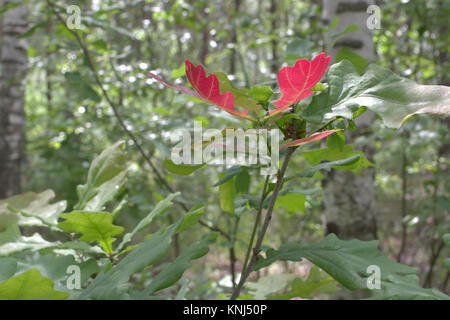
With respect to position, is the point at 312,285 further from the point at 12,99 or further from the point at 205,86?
the point at 12,99

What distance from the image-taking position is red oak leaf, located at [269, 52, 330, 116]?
55 centimetres

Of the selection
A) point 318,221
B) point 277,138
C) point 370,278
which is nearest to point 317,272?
point 370,278

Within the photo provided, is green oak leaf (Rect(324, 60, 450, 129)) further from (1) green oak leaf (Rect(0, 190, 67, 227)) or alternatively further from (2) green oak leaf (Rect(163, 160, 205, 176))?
(1) green oak leaf (Rect(0, 190, 67, 227))

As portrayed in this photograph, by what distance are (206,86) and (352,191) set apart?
124 centimetres

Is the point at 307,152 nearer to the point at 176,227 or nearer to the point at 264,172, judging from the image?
the point at 264,172

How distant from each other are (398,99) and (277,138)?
200mm

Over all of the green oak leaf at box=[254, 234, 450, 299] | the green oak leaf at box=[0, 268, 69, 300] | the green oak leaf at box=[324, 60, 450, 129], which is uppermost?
the green oak leaf at box=[324, 60, 450, 129]

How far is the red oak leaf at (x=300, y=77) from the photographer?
1.82ft

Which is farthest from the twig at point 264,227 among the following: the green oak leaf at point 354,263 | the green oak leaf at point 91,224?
the green oak leaf at point 91,224

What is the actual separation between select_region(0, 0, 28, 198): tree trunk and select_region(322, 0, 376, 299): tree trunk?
285 cm

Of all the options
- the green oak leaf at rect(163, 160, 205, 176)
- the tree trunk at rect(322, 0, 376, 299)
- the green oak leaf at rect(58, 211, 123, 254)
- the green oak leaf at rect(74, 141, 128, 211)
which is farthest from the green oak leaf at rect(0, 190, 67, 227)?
the tree trunk at rect(322, 0, 376, 299)

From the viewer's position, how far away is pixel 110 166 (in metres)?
0.92

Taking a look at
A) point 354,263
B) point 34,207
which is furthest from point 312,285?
point 34,207

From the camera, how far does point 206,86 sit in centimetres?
57
